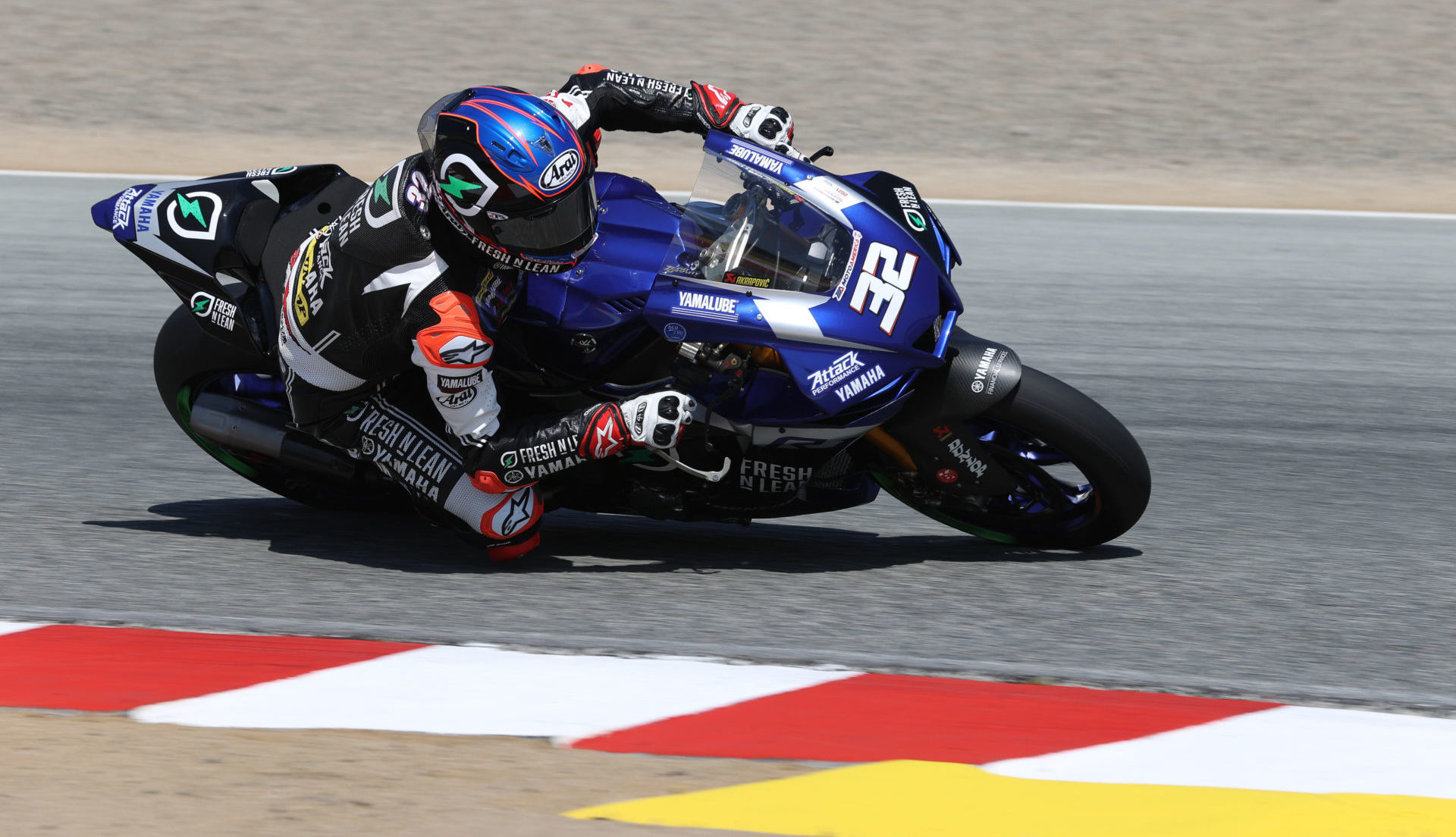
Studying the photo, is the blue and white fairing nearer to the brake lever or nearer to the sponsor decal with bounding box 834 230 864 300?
the sponsor decal with bounding box 834 230 864 300

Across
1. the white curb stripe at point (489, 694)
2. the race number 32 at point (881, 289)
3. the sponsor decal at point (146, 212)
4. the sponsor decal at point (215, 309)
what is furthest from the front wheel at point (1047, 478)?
the sponsor decal at point (146, 212)

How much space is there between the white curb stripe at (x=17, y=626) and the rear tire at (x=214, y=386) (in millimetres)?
1027

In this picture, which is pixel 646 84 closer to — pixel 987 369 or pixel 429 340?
pixel 429 340

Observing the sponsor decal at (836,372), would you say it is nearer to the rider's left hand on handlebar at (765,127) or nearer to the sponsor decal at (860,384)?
the sponsor decal at (860,384)

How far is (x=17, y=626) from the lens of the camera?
4.31 m

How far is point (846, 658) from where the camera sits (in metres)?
4.11

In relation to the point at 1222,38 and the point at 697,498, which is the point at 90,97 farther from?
the point at 697,498

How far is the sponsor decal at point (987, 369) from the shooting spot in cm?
438

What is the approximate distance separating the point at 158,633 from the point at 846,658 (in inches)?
70.4

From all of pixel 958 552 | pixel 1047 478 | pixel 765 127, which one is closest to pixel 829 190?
pixel 765 127

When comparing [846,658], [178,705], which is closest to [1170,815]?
[846,658]

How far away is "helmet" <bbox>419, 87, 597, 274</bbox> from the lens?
4.23 metres

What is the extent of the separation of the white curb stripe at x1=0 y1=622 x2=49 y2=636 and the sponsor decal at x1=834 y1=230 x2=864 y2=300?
7.43ft

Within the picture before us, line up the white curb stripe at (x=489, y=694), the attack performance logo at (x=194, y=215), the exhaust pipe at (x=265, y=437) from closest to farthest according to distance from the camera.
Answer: the white curb stripe at (x=489, y=694) → the attack performance logo at (x=194, y=215) → the exhaust pipe at (x=265, y=437)
